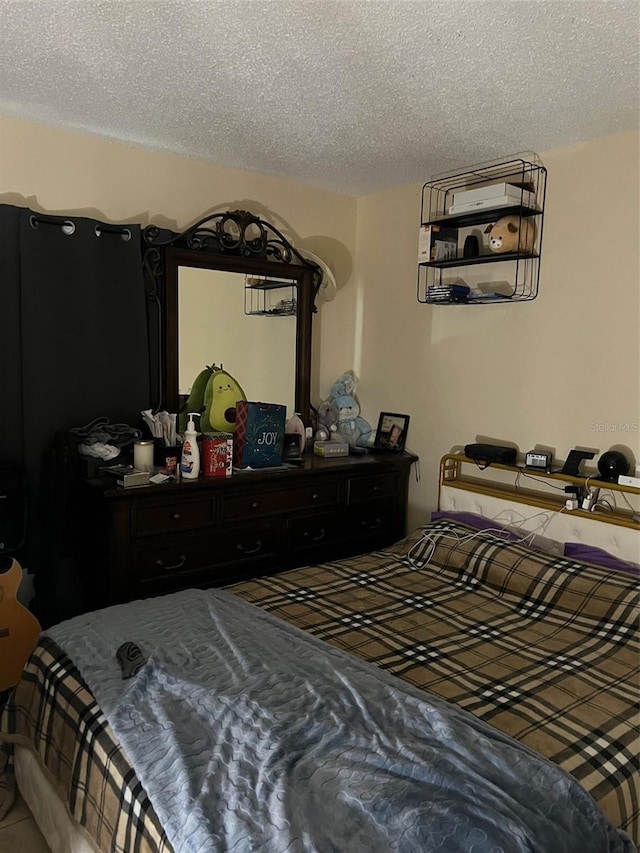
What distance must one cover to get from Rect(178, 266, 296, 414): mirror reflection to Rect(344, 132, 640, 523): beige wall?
0.43 m

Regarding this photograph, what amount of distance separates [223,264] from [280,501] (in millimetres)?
1212

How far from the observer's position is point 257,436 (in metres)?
3.09

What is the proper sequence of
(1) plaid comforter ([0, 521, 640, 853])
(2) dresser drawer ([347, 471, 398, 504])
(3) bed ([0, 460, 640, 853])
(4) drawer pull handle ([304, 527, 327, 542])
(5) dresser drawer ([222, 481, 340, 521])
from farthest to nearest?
1. (2) dresser drawer ([347, 471, 398, 504])
2. (4) drawer pull handle ([304, 527, 327, 542])
3. (5) dresser drawer ([222, 481, 340, 521])
4. (1) plaid comforter ([0, 521, 640, 853])
5. (3) bed ([0, 460, 640, 853])

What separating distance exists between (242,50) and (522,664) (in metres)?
2.05

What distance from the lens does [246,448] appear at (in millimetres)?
3061

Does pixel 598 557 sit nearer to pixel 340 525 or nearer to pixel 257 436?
pixel 340 525

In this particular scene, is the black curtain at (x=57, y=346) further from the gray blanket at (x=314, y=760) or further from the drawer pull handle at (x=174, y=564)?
the gray blanket at (x=314, y=760)

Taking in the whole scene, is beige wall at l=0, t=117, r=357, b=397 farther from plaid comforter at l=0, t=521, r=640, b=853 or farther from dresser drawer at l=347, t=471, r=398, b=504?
plaid comforter at l=0, t=521, r=640, b=853

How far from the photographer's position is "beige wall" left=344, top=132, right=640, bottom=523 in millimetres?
2674

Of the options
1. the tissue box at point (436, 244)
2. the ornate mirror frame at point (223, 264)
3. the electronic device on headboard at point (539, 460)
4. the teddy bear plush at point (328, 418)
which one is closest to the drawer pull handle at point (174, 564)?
the ornate mirror frame at point (223, 264)

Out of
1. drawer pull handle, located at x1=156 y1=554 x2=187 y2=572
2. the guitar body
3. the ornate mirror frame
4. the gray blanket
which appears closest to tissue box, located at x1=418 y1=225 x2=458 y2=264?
the ornate mirror frame

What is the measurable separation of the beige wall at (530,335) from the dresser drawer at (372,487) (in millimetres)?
185

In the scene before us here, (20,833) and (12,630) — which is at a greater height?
(12,630)

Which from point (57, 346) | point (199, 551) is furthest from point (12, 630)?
point (57, 346)
